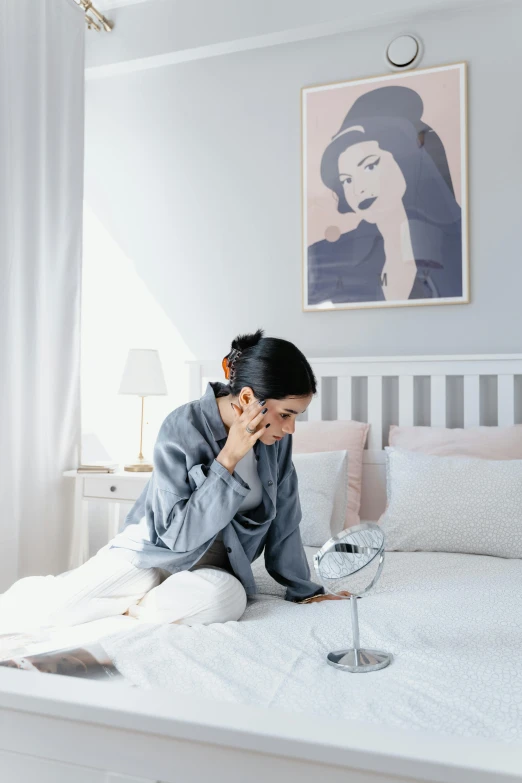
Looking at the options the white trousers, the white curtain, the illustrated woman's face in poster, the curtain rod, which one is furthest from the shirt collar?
the curtain rod

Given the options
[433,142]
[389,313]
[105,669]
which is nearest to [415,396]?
[389,313]

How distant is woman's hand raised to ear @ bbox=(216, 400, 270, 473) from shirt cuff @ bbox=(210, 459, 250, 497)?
2 cm

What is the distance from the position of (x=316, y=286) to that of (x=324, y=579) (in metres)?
1.75

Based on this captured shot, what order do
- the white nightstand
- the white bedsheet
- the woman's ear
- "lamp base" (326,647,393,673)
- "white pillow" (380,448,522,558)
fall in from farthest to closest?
1. the white nightstand
2. "white pillow" (380,448,522,558)
3. the woman's ear
4. "lamp base" (326,647,393,673)
5. the white bedsheet

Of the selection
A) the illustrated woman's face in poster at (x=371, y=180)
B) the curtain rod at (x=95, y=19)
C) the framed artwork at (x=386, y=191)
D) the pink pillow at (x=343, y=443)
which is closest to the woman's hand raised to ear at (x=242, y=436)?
the pink pillow at (x=343, y=443)

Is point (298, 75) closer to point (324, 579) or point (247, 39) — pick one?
point (247, 39)

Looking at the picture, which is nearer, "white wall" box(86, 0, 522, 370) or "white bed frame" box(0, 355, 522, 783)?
"white bed frame" box(0, 355, 522, 783)

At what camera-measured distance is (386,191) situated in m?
2.69

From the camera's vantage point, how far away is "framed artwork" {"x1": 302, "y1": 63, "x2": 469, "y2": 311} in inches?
103

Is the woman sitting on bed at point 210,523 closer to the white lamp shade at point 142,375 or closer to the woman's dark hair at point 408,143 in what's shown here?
the white lamp shade at point 142,375

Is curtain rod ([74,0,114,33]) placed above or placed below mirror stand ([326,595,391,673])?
above

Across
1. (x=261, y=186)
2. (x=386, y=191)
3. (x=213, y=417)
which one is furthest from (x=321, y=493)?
(x=261, y=186)

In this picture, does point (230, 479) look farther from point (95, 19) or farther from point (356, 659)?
point (95, 19)

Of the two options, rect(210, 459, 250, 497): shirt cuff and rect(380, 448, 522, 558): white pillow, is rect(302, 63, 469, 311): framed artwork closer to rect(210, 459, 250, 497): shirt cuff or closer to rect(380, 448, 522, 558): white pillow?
rect(380, 448, 522, 558): white pillow
